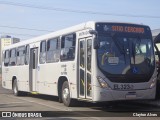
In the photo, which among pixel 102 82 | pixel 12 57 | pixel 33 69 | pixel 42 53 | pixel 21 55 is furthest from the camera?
pixel 12 57

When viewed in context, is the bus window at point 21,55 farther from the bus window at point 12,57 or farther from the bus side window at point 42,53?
the bus side window at point 42,53

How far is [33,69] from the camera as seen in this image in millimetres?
19562

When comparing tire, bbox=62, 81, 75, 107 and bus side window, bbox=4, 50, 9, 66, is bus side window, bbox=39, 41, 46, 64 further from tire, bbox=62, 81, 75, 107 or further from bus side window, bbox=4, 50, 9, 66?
bus side window, bbox=4, 50, 9, 66

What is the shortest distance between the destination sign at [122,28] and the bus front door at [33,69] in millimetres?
6714

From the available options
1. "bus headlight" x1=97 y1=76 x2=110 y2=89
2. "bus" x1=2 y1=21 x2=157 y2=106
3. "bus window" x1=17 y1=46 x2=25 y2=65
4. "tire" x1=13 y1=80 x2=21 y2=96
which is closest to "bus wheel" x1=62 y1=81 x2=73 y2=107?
"bus" x1=2 y1=21 x2=157 y2=106

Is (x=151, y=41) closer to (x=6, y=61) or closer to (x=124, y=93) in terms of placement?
(x=124, y=93)

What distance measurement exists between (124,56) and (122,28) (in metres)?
1.06

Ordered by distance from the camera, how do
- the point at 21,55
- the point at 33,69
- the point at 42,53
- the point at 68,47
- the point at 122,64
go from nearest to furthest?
the point at 122,64 < the point at 68,47 < the point at 42,53 < the point at 33,69 < the point at 21,55

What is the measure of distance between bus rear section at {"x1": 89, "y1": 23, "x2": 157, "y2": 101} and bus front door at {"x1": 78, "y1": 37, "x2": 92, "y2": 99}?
1.40ft

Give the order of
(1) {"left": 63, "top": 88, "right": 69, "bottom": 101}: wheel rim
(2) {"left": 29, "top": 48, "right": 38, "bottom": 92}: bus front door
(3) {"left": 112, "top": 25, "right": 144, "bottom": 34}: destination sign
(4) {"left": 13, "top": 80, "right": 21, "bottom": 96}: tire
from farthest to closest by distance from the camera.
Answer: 1. (4) {"left": 13, "top": 80, "right": 21, "bottom": 96}: tire
2. (2) {"left": 29, "top": 48, "right": 38, "bottom": 92}: bus front door
3. (1) {"left": 63, "top": 88, "right": 69, "bottom": 101}: wheel rim
4. (3) {"left": 112, "top": 25, "right": 144, "bottom": 34}: destination sign

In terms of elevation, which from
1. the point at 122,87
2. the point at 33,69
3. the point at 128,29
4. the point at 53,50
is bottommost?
the point at 122,87

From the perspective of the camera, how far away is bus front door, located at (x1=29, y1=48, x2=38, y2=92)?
755 inches

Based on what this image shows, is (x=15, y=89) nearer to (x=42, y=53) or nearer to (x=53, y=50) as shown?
→ (x=42, y=53)

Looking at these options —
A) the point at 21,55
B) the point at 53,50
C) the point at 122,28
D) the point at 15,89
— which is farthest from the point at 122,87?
the point at 15,89
